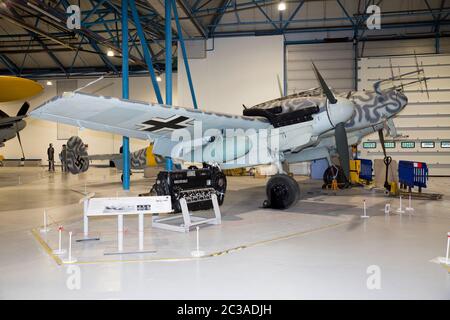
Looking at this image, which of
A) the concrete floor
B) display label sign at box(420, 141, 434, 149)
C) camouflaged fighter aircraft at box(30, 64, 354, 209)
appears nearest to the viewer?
the concrete floor

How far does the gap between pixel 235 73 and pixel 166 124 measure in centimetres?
1532

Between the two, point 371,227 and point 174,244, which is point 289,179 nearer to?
point 371,227

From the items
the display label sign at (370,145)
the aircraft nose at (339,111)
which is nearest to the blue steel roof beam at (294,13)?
the display label sign at (370,145)

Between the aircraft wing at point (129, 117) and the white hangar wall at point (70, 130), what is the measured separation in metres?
21.5

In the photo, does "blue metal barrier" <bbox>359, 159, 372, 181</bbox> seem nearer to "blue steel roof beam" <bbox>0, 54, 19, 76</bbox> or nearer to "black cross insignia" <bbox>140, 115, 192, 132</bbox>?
"black cross insignia" <bbox>140, 115, 192, 132</bbox>

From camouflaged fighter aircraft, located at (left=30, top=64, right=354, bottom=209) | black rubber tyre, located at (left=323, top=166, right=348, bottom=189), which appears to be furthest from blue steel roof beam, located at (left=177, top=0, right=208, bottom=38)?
black rubber tyre, located at (left=323, top=166, right=348, bottom=189)

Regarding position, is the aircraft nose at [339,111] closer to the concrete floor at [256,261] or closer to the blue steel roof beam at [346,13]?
the concrete floor at [256,261]

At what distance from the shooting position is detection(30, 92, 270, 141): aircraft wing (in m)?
6.46

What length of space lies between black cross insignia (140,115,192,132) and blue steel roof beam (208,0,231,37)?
43.8 feet

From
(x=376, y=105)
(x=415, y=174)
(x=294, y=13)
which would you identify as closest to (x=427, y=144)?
(x=415, y=174)

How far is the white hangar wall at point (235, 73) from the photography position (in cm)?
2220

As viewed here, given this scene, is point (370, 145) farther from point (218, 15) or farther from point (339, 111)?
point (339, 111)

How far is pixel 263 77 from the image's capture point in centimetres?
2227

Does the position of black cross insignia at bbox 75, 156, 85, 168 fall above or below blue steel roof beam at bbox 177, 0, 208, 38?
below
